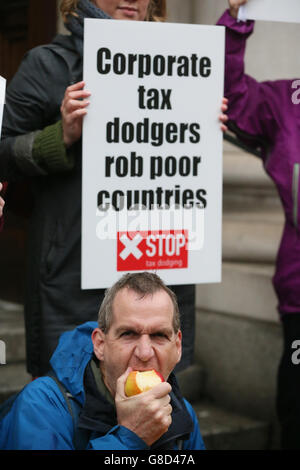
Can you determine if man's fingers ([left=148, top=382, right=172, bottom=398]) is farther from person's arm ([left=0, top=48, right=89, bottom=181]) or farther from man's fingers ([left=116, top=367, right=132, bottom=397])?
person's arm ([left=0, top=48, right=89, bottom=181])

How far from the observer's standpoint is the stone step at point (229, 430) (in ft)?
15.2

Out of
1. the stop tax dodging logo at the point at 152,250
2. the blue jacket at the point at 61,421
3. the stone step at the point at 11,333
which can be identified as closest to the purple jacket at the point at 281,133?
the stop tax dodging logo at the point at 152,250

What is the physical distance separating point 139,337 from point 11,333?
2512mm

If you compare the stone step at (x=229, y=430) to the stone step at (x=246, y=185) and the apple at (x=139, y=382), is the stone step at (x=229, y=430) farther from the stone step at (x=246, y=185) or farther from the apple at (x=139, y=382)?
the apple at (x=139, y=382)

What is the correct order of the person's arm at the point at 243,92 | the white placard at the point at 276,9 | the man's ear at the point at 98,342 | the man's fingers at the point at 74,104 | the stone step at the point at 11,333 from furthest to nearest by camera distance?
the stone step at the point at 11,333
the person's arm at the point at 243,92
the white placard at the point at 276,9
the man's fingers at the point at 74,104
the man's ear at the point at 98,342

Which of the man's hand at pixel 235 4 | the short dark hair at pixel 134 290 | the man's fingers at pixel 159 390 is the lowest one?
the man's fingers at pixel 159 390

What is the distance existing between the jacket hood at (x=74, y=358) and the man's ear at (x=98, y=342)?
0.21 feet

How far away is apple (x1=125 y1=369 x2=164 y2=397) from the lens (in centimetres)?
249

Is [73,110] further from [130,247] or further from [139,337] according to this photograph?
[139,337]

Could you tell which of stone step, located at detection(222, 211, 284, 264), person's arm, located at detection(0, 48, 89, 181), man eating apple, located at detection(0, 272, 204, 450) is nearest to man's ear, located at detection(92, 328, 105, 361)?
man eating apple, located at detection(0, 272, 204, 450)

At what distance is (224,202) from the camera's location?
17.1 ft

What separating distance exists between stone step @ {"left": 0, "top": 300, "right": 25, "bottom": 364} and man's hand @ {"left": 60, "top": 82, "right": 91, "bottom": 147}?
2.07 meters

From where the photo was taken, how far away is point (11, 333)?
16.4 ft

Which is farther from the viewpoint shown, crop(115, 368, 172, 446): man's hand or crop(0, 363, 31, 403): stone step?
crop(0, 363, 31, 403): stone step
